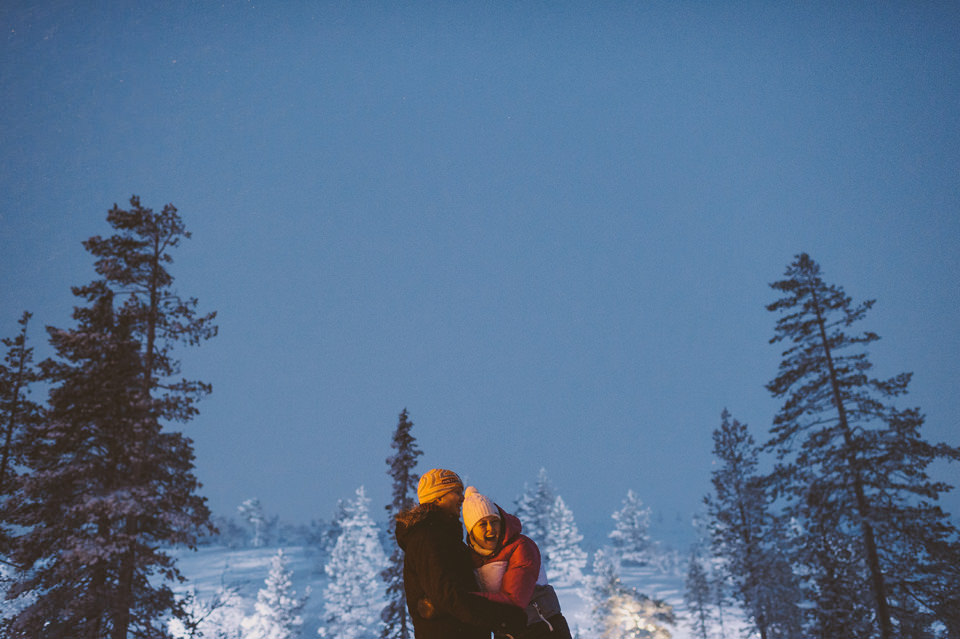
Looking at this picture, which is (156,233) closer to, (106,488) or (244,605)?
(106,488)

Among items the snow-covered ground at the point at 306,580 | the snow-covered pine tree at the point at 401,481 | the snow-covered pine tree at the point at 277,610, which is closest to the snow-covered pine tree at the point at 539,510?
the snow-covered ground at the point at 306,580

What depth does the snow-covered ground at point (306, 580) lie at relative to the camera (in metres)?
64.4

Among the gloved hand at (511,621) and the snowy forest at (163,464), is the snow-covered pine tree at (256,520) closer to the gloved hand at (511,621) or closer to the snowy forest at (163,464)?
the snowy forest at (163,464)

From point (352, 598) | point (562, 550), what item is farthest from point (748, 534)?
point (562, 550)

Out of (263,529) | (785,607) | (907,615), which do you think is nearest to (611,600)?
(785,607)

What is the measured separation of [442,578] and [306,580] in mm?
101657

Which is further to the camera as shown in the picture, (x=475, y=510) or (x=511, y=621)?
(x=475, y=510)

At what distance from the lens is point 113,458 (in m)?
13.6

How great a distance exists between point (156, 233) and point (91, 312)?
2.88 m

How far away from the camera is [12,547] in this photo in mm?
12820

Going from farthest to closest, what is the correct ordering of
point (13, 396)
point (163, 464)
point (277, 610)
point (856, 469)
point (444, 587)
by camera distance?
1. point (277, 610)
2. point (856, 469)
3. point (13, 396)
4. point (163, 464)
5. point (444, 587)

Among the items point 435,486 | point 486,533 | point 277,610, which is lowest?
point 277,610

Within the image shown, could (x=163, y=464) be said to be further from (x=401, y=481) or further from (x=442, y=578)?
(x=401, y=481)

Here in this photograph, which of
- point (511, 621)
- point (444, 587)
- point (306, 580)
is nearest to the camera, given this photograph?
point (444, 587)
